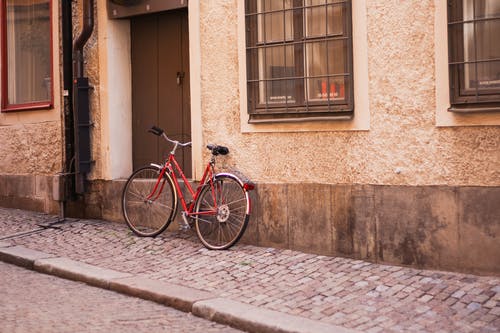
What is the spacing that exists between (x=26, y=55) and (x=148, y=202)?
4.08 metres

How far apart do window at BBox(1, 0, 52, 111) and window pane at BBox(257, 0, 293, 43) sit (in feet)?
13.5

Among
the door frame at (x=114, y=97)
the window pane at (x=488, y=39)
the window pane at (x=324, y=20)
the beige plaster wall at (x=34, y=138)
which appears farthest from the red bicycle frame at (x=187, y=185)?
the window pane at (x=488, y=39)

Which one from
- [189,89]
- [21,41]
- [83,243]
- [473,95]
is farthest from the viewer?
[21,41]

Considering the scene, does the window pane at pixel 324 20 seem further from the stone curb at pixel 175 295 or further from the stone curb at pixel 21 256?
the stone curb at pixel 21 256

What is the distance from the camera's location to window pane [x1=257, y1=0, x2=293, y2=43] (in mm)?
8047

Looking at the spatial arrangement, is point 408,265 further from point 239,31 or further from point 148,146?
point 148,146

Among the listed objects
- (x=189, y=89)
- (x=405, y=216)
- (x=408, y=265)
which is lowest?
(x=408, y=265)

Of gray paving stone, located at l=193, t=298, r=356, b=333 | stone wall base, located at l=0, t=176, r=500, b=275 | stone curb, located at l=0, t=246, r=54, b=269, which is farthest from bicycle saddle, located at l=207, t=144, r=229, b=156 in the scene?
gray paving stone, located at l=193, t=298, r=356, b=333

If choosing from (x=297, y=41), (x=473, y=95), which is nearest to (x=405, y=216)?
(x=473, y=95)

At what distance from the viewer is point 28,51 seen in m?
11.8

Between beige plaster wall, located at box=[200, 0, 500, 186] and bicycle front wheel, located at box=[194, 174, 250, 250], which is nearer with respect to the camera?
beige plaster wall, located at box=[200, 0, 500, 186]

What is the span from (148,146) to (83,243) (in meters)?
1.90

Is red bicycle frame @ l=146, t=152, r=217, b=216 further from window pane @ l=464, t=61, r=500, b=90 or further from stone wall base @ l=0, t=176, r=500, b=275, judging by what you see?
window pane @ l=464, t=61, r=500, b=90

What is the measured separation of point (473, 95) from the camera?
265 inches
